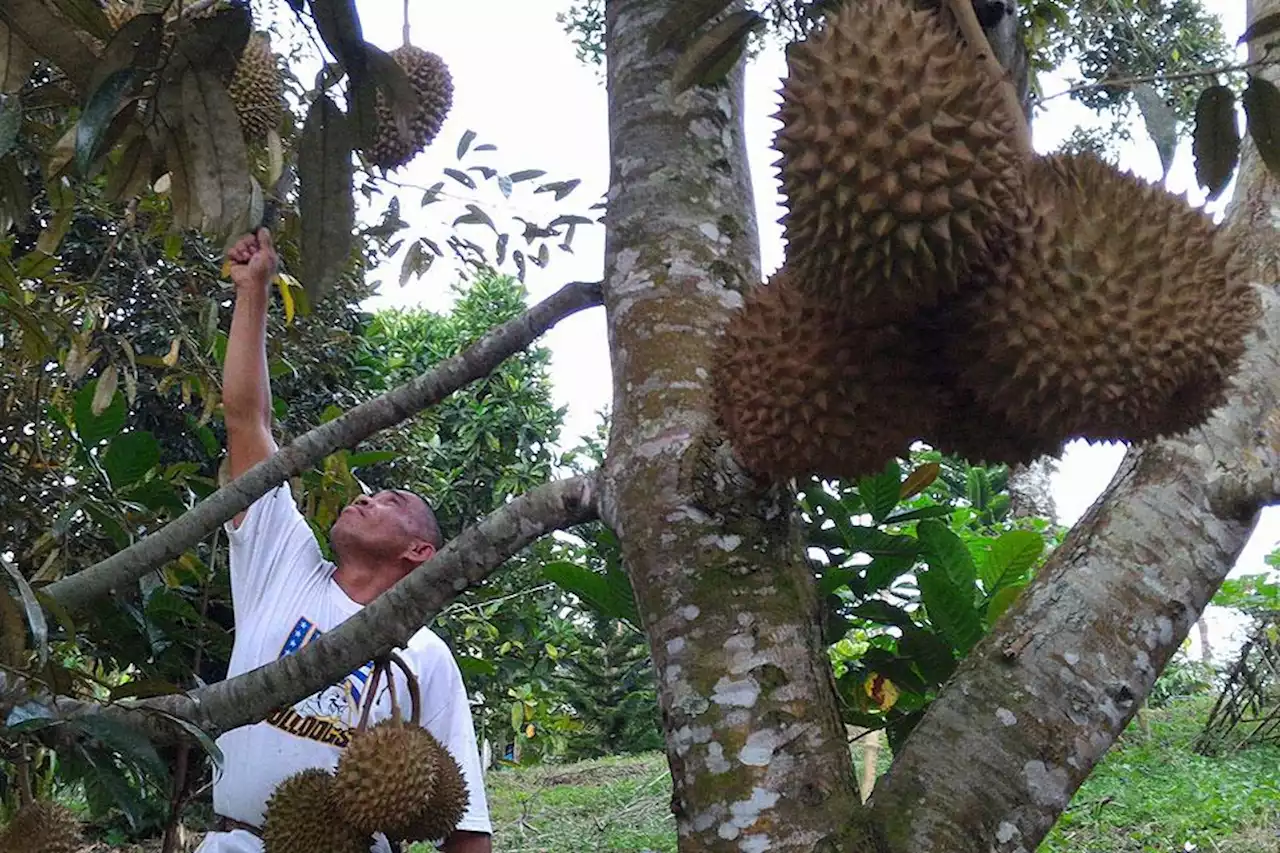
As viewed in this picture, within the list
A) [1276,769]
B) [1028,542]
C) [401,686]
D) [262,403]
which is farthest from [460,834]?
[1276,769]

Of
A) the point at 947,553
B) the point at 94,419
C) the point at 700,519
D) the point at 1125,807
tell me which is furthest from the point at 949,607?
the point at 1125,807

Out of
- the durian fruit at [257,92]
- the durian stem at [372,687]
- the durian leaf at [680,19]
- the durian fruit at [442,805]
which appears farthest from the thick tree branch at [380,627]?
the durian fruit at [257,92]

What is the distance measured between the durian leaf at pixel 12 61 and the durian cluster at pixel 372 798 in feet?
2.74

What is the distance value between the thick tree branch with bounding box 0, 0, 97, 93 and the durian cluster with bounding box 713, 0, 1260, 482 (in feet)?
2.08

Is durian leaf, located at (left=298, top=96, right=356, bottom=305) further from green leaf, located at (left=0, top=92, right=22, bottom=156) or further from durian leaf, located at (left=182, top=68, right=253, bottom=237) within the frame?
green leaf, located at (left=0, top=92, right=22, bottom=156)

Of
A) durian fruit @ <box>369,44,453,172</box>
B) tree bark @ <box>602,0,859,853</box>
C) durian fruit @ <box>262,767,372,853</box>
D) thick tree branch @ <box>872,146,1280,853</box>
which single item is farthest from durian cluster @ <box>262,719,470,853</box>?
durian fruit @ <box>369,44,453,172</box>

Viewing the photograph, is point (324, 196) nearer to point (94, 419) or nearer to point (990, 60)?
point (990, 60)

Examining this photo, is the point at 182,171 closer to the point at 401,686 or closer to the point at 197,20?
the point at 197,20

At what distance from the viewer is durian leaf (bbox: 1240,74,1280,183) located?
0.91 meters

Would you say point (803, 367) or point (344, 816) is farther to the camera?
point (344, 816)

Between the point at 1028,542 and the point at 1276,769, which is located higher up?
the point at 1028,542

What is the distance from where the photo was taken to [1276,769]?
10.9 ft

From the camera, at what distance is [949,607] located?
1466 millimetres

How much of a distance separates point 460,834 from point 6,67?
135 centimetres
